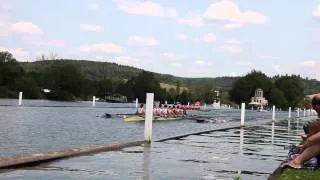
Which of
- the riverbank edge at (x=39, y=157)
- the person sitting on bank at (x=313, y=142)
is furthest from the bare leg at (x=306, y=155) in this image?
the riverbank edge at (x=39, y=157)

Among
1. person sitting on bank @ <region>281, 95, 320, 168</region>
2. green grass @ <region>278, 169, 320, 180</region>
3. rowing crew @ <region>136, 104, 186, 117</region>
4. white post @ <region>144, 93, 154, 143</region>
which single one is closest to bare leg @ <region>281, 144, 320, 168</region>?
person sitting on bank @ <region>281, 95, 320, 168</region>

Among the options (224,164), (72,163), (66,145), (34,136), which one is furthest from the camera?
(34,136)

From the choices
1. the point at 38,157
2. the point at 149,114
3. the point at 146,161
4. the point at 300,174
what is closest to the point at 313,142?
the point at 300,174

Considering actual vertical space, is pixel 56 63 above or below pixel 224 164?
above

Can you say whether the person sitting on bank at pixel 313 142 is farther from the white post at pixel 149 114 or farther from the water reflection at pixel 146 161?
the white post at pixel 149 114

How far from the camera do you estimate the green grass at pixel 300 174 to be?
1056 cm

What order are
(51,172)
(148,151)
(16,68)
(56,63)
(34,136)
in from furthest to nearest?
(56,63), (16,68), (34,136), (148,151), (51,172)

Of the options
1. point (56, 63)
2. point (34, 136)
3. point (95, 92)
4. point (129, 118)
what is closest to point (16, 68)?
point (56, 63)

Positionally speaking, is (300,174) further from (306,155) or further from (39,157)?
(39,157)

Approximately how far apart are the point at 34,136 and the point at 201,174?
19412 millimetres

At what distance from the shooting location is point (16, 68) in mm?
148250

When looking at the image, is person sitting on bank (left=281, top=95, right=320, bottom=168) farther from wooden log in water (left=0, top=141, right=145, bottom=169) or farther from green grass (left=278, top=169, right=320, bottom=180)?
wooden log in water (left=0, top=141, right=145, bottom=169)

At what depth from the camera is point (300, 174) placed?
430 inches

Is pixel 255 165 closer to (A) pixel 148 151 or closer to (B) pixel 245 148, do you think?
(A) pixel 148 151
